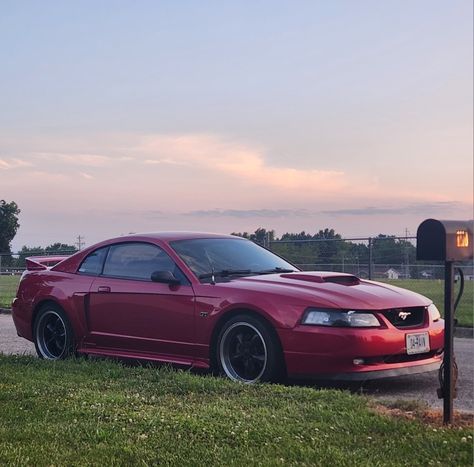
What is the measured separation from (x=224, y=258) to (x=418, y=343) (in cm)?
211

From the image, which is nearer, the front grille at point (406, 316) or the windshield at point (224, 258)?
the front grille at point (406, 316)

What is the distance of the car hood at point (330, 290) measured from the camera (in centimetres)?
633

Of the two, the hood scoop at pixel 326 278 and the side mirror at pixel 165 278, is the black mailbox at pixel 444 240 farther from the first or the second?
the side mirror at pixel 165 278

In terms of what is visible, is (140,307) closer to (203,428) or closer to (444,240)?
(203,428)

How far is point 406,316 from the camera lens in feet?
21.5

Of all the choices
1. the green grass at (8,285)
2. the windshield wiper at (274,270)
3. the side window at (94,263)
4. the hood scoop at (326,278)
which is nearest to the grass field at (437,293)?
the green grass at (8,285)

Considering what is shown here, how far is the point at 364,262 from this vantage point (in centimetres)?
1596

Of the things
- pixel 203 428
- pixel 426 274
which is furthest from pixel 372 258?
pixel 203 428

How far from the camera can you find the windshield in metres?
7.33

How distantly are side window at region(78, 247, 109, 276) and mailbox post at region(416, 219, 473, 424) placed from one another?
421 centimetres

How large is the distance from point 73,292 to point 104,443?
3855mm

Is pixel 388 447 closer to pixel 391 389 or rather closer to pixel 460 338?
pixel 391 389

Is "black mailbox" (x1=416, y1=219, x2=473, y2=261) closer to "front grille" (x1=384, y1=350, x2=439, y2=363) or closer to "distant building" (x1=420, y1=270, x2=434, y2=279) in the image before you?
"front grille" (x1=384, y1=350, x2=439, y2=363)

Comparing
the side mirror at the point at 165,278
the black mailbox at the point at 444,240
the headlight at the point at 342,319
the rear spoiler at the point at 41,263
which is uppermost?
the black mailbox at the point at 444,240
